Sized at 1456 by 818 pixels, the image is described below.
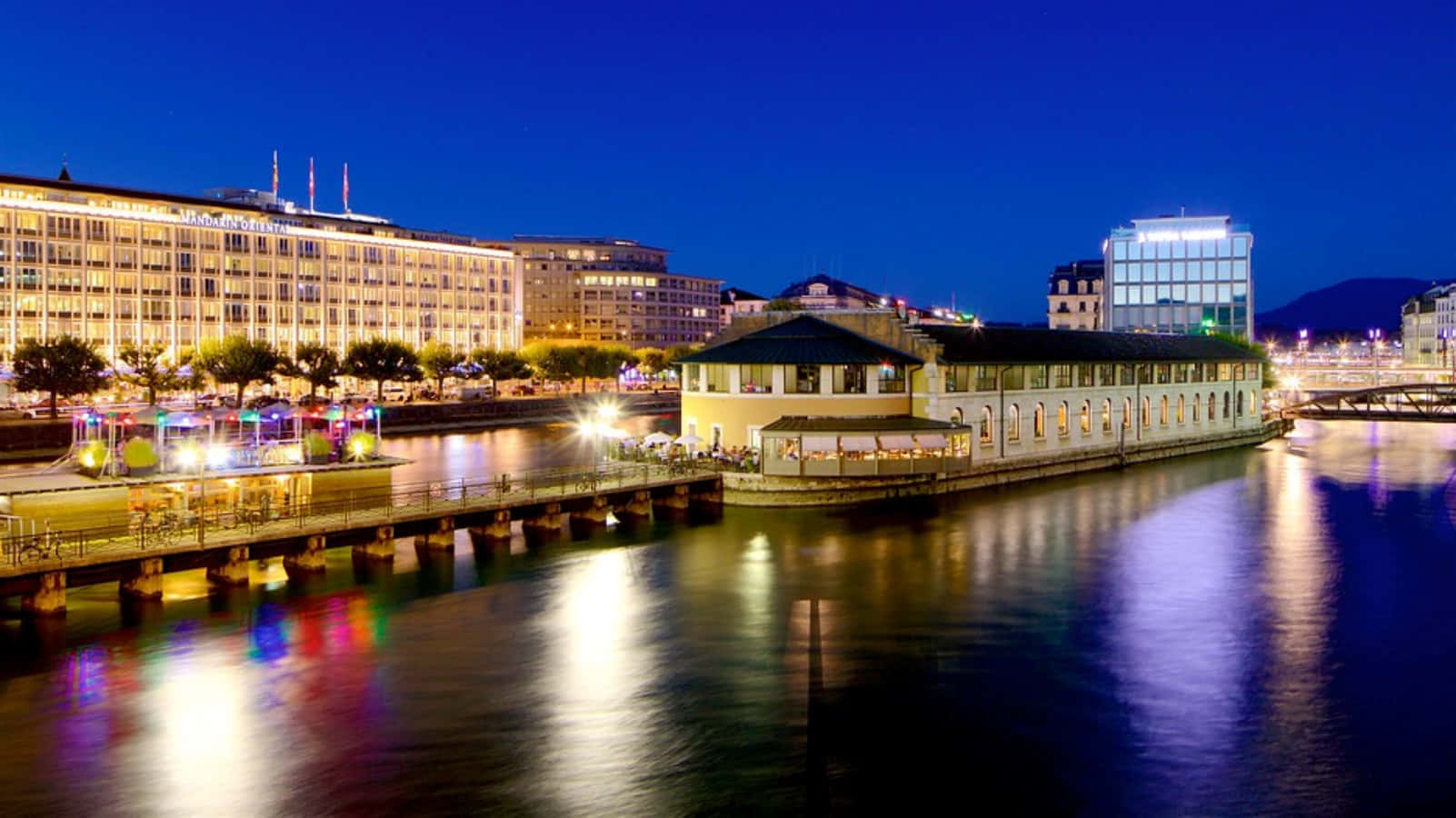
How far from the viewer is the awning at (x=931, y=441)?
185ft

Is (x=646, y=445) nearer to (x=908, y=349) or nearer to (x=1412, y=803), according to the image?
(x=908, y=349)

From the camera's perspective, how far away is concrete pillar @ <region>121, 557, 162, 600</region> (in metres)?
34.4

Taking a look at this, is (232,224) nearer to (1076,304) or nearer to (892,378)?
(892,378)

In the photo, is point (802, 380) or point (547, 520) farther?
point (802, 380)

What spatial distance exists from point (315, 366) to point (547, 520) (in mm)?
79441

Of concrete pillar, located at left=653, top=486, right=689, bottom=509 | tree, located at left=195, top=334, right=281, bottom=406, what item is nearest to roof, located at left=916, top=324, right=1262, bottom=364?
concrete pillar, located at left=653, top=486, right=689, bottom=509

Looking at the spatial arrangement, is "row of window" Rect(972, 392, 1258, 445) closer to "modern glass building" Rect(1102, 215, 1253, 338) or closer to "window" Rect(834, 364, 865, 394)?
"window" Rect(834, 364, 865, 394)

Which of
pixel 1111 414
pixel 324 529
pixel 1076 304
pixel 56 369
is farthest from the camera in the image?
pixel 1076 304

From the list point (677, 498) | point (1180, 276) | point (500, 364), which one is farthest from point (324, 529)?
point (1180, 276)

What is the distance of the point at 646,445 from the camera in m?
59.6

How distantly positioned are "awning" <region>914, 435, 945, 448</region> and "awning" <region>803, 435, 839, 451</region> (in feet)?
14.6

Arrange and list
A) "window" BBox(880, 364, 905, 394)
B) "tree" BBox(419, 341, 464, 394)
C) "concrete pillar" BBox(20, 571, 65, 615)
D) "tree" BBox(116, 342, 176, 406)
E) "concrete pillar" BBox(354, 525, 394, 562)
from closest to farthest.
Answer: "concrete pillar" BBox(20, 571, 65, 615)
"concrete pillar" BBox(354, 525, 394, 562)
"window" BBox(880, 364, 905, 394)
"tree" BBox(116, 342, 176, 406)
"tree" BBox(419, 341, 464, 394)

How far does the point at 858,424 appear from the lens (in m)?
56.2

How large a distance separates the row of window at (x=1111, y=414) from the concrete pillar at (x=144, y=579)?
39011 millimetres
